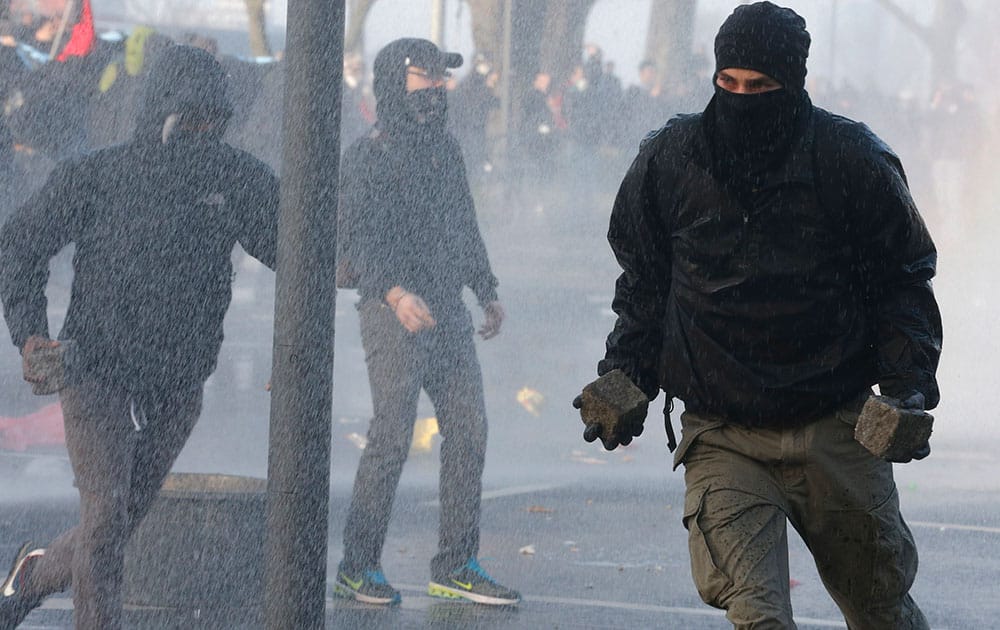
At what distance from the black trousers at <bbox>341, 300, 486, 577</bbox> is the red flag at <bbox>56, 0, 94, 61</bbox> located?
14.3 ft

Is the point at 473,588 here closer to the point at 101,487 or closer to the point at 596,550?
the point at 596,550

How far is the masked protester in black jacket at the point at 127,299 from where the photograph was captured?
4.81 m

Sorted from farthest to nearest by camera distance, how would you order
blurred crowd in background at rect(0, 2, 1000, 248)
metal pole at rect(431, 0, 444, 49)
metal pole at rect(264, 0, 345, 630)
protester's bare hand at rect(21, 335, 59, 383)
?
metal pole at rect(431, 0, 444, 49) < blurred crowd in background at rect(0, 2, 1000, 248) < protester's bare hand at rect(21, 335, 59, 383) < metal pole at rect(264, 0, 345, 630)

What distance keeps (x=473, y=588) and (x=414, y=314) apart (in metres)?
0.99

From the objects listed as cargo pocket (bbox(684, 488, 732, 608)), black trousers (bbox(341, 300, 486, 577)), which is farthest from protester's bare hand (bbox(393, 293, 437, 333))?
cargo pocket (bbox(684, 488, 732, 608))

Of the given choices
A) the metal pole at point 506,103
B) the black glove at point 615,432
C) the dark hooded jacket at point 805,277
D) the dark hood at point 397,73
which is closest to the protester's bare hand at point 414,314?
the dark hood at point 397,73

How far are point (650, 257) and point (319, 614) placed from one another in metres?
1.30

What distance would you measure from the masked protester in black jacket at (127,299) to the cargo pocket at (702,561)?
5.88 feet

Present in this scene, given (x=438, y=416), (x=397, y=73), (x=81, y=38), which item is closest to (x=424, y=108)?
(x=397, y=73)

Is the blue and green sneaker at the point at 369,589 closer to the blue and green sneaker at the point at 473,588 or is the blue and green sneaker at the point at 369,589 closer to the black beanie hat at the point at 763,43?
the blue and green sneaker at the point at 473,588

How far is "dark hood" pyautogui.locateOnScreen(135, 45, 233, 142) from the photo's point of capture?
16.6 feet

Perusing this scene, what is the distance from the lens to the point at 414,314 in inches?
240

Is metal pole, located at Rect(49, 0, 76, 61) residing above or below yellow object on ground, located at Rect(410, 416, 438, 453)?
above

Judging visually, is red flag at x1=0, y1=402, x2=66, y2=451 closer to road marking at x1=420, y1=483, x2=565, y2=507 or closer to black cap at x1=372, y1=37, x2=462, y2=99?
road marking at x1=420, y1=483, x2=565, y2=507
